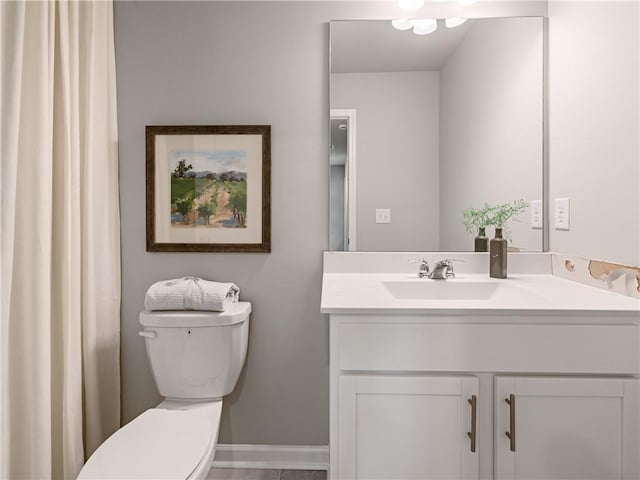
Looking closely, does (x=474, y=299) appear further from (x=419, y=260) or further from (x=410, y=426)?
(x=410, y=426)

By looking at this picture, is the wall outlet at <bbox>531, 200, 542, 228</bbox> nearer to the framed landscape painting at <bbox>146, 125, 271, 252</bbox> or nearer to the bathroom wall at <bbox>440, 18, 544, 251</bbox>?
the bathroom wall at <bbox>440, 18, 544, 251</bbox>

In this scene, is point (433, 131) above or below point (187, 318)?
above

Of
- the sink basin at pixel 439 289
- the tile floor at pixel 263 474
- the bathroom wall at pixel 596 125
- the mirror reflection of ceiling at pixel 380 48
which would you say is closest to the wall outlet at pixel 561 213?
the bathroom wall at pixel 596 125

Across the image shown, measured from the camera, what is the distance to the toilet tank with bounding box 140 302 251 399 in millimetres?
1704

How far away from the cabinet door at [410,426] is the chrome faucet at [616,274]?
59 cm

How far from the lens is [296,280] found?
77.1 inches

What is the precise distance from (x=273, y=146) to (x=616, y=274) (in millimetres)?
1359

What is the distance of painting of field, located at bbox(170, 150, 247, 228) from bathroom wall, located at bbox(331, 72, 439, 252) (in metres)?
0.50

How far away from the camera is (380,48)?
1.90 meters

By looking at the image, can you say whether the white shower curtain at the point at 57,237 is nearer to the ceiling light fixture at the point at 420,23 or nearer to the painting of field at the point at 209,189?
the painting of field at the point at 209,189

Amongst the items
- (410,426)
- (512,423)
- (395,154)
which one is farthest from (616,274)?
(395,154)

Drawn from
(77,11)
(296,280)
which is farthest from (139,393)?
(77,11)

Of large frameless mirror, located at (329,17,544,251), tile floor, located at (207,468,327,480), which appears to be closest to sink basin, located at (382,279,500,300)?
large frameless mirror, located at (329,17,544,251)

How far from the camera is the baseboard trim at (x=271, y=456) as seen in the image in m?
1.97
